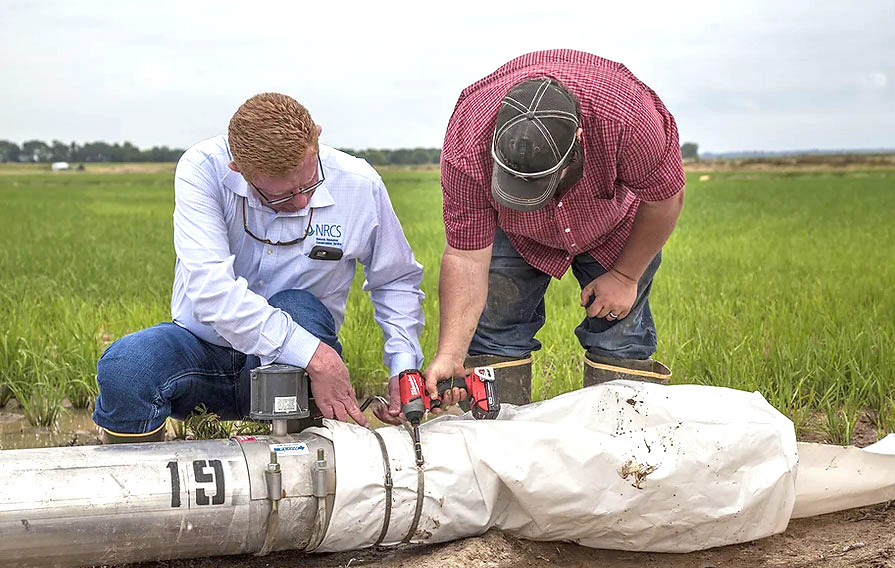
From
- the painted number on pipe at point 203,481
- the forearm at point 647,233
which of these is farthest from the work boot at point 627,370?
the painted number on pipe at point 203,481

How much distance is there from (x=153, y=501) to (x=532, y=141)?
123 cm

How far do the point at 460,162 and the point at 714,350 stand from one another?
5.98ft

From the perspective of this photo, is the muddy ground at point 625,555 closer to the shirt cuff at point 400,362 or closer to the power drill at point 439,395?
the power drill at point 439,395

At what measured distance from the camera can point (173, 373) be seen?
275 centimetres

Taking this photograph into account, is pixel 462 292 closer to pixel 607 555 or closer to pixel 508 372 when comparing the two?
pixel 508 372

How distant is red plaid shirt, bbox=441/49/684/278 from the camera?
2.54 metres

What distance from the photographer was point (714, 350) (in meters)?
3.96

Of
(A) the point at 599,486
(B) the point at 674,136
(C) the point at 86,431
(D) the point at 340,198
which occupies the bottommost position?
(C) the point at 86,431

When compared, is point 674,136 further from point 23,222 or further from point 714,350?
point 23,222

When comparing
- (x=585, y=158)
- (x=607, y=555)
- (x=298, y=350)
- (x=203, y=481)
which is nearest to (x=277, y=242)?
(x=298, y=350)

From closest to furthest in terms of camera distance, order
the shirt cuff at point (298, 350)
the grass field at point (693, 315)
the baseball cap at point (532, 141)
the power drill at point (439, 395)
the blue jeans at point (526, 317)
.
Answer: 1. the baseball cap at point (532, 141)
2. the power drill at point (439, 395)
3. the shirt cuff at point (298, 350)
4. the blue jeans at point (526, 317)
5. the grass field at point (693, 315)

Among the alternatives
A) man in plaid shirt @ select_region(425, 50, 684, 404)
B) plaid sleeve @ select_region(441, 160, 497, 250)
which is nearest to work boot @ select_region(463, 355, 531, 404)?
man in plaid shirt @ select_region(425, 50, 684, 404)

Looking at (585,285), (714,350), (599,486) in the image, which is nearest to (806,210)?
(714,350)

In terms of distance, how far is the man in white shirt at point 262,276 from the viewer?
2.53m
